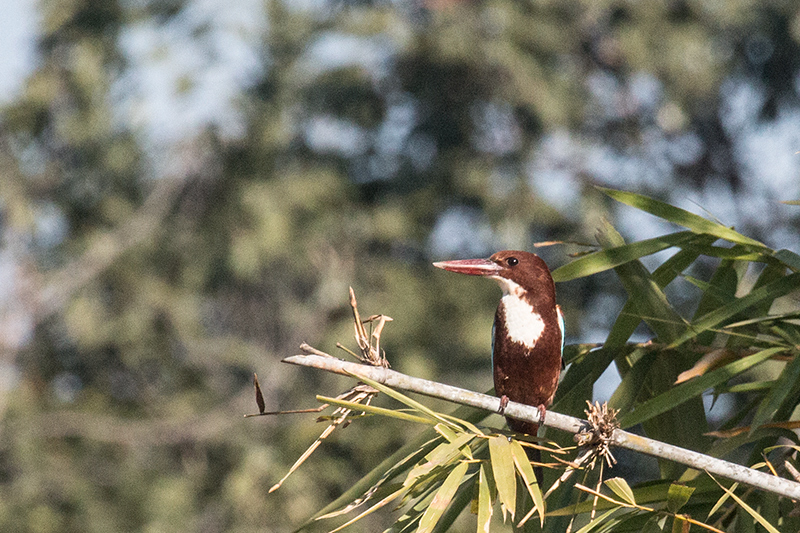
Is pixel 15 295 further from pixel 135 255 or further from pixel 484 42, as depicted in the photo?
pixel 484 42

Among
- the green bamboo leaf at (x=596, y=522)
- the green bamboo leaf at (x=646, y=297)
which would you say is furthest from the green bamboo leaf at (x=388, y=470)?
the green bamboo leaf at (x=646, y=297)

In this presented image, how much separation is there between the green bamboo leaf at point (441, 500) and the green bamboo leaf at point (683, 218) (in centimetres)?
80

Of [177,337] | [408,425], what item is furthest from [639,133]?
[177,337]

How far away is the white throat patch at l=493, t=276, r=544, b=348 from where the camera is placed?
2.24 meters

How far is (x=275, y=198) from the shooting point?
9.29m

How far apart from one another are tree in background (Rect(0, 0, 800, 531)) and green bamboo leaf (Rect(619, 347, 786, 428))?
6.36 meters

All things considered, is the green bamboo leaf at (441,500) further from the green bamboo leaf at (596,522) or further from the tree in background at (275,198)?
the tree in background at (275,198)

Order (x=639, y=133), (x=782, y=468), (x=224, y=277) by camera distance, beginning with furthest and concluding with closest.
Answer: (x=639, y=133) → (x=224, y=277) → (x=782, y=468)

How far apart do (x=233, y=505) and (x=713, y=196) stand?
19.2ft

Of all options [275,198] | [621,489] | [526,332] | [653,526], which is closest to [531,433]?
[526,332]

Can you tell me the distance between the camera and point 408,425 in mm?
8062

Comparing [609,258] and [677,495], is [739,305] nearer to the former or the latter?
[609,258]

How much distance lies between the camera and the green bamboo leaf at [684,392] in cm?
212

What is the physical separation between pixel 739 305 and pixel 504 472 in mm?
806
